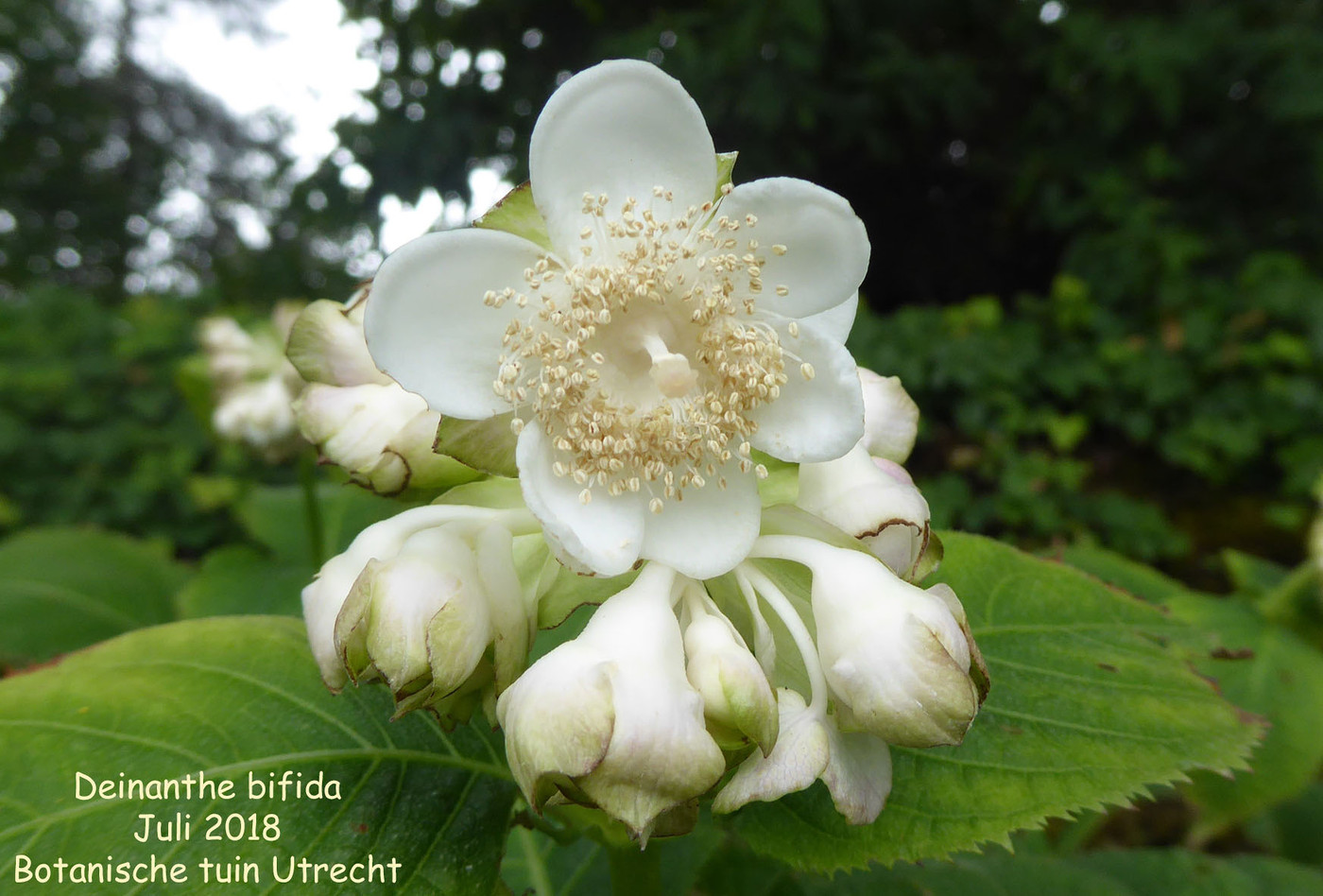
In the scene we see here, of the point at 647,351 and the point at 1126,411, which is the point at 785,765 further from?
the point at 1126,411

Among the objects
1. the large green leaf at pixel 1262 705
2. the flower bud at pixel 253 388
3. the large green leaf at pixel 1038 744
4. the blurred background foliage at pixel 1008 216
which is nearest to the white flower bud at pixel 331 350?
the large green leaf at pixel 1038 744

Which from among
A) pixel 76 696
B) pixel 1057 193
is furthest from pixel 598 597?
pixel 1057 193

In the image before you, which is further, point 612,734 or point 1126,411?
point 1126,411

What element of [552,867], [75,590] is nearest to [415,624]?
[552,867]

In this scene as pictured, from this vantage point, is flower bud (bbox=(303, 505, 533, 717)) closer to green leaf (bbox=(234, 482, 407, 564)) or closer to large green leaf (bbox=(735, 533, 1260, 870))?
large green leaf (bbox=(735, 533, 1260, 870))

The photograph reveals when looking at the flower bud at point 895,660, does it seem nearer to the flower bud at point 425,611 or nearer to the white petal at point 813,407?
the white petal at point 813,407

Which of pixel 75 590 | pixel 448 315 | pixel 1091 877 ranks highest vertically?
pixel 75 590

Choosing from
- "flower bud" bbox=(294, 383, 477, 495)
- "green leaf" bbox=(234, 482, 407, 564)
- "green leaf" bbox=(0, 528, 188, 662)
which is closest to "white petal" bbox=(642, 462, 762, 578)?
"flower bud" bbox=(294, 383, 477, 495)
